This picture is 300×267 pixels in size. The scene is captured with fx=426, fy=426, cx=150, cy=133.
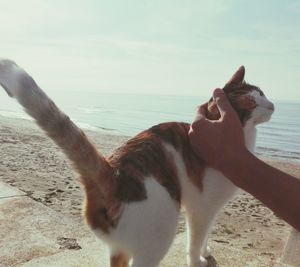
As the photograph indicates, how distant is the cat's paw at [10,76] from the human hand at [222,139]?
2.85 feet

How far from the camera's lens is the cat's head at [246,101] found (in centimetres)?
291

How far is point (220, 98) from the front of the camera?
82.1 inches

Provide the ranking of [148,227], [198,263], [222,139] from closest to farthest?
[222,139]
[148,227]
[198,263]

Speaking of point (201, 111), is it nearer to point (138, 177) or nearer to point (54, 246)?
point (138, 177)

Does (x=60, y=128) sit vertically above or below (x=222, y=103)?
below

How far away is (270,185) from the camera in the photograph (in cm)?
172

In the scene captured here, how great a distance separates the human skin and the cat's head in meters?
0.96

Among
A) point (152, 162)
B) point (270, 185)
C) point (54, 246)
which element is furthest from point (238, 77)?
point (54, 246)

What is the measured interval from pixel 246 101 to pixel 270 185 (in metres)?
1.29

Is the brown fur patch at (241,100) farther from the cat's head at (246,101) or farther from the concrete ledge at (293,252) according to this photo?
the concrete ledge at (293,252)

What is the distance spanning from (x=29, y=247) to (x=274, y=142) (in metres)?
13.8

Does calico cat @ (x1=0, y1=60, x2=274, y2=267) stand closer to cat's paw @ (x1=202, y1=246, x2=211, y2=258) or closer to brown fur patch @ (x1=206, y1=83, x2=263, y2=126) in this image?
brown fur patch @ (x1=206, y1=83, x2=263, y2=126)

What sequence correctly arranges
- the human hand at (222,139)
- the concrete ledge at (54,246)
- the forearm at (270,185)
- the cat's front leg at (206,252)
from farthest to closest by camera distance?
the cat's front leg at (206,252) < the concrete ledge at (54,246) < the human hand at (222,139) < the forearm at (270,185)

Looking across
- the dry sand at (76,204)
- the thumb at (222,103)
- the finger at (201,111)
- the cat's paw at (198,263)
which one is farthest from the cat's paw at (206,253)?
the thumb at (222,103)
